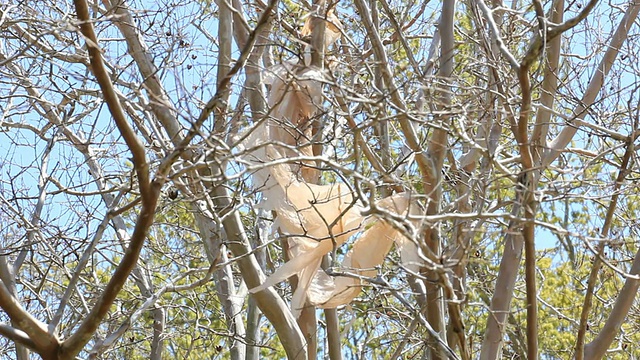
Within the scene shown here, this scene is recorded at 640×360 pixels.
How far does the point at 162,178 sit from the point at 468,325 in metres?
8.26

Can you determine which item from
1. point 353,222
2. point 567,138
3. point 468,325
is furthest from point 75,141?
point 468,325

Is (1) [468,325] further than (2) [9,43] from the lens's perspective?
Yes

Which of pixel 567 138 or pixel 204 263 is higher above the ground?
pixel 204 263

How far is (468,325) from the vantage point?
11.7 metres

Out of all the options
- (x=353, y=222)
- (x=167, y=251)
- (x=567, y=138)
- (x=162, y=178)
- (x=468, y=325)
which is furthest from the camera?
(x=468, y=325)

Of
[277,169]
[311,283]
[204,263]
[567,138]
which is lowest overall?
[311,283]

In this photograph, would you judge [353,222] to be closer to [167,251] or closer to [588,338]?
[167,251]

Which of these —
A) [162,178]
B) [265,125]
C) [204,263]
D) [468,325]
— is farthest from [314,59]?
[468,325]

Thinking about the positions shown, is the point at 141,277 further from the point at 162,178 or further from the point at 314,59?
the point at 162,178

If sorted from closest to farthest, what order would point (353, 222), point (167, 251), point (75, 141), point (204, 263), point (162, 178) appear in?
1. point (162, 178)
2. point (353, 222)
3. point (75, 141)
4. point (167, 251)
5. point (204, 263)

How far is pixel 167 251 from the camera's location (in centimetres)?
816

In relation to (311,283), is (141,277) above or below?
A: above

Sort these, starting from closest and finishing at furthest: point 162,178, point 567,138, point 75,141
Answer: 1. point 162,178
2. point 567,138
3. point 75,141

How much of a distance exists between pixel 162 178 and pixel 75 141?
3.03m
